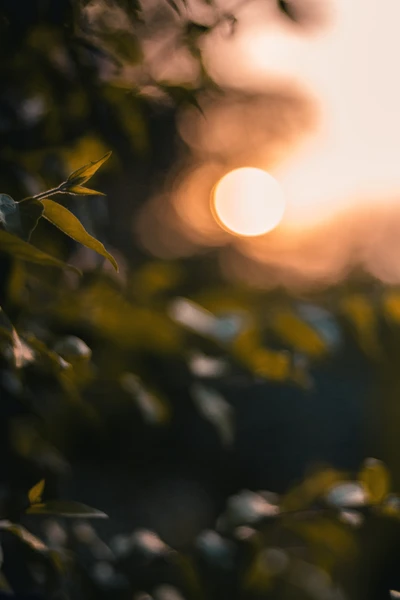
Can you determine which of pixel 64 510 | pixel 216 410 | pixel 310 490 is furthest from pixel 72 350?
pixel 310 490

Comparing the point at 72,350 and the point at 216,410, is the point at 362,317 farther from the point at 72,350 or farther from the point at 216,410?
the point at 72,350

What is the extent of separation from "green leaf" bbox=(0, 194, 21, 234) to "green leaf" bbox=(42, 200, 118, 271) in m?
0.04

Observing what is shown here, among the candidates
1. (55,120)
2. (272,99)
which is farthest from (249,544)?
(272,99)

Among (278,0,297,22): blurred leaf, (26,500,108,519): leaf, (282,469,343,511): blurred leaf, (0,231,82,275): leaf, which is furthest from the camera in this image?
(282,469,343,511): blurred leaf

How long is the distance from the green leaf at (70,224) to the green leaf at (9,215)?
36 millimetres

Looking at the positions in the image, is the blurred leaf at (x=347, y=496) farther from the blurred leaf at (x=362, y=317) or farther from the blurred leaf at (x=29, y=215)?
the blurred leaf at (x=29, y=215)

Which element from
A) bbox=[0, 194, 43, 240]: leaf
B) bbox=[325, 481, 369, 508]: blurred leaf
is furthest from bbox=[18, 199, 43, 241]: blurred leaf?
bbox=[325, 481, 369, 508]: blurred leaf

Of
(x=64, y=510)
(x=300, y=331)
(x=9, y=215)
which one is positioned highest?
(x=300, y=331)

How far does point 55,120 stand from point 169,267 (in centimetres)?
33

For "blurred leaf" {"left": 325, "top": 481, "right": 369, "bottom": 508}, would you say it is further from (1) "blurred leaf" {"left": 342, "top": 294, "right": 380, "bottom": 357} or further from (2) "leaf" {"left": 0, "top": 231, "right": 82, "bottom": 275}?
(2) "leaf" {"left": 0, "top": 231, "right": 82, "bottom": 275}

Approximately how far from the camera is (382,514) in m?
0.88

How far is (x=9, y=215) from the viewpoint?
0.52 metres

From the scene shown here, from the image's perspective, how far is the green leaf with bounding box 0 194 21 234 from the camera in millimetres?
513

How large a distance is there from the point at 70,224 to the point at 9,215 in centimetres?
5
